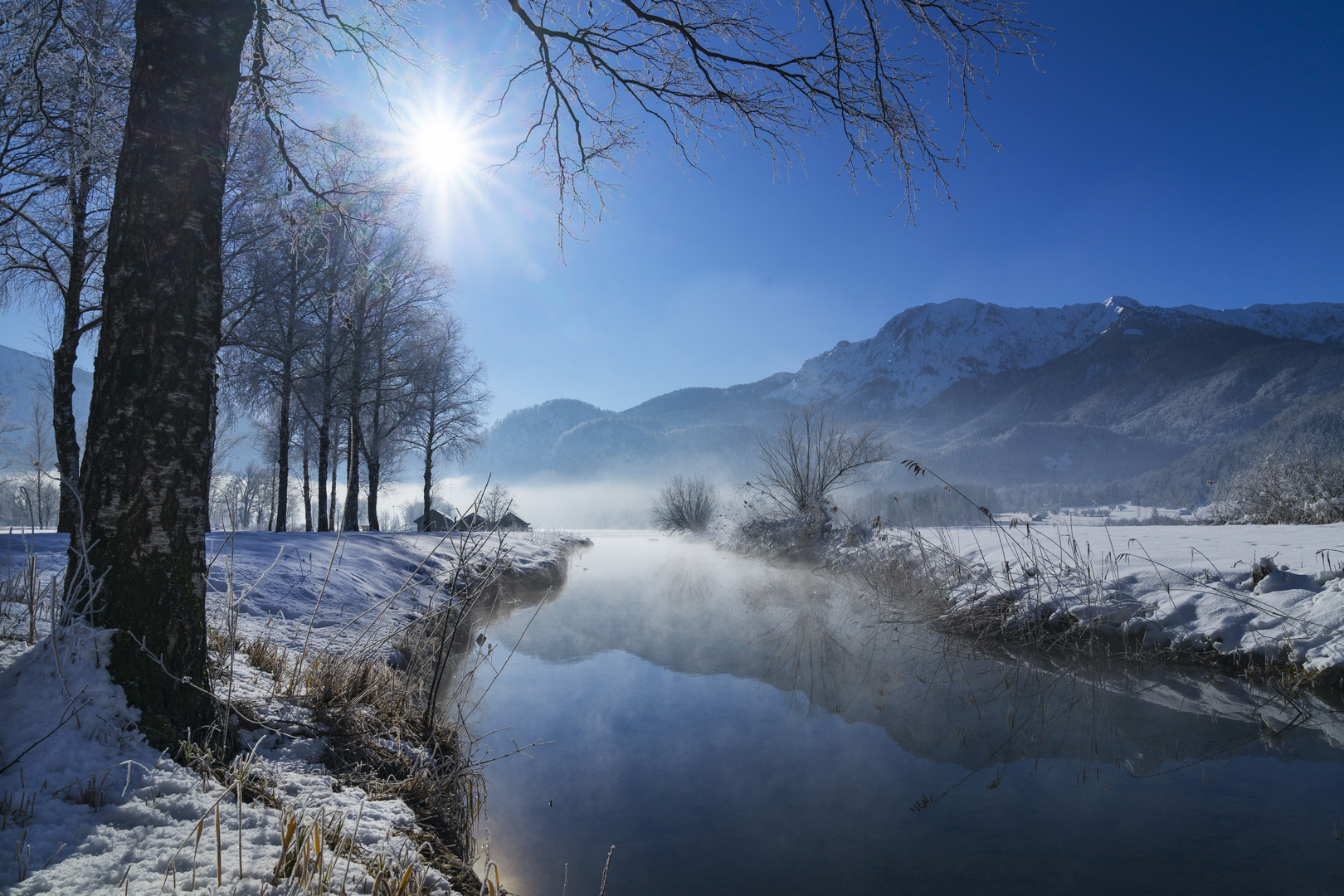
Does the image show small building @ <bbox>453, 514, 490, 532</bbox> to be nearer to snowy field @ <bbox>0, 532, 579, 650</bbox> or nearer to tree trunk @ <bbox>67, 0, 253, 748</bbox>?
snowy field @ <bbox>0, 532, 579, 650</bbox>

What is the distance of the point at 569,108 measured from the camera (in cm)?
391

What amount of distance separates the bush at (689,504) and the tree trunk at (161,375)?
2503 cm

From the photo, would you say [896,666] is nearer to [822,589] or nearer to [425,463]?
[822,589]

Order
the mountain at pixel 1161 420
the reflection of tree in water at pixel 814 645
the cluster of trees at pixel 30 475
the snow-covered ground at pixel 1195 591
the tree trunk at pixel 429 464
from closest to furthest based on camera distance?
1. the cluster of trees at pixel 30 475
2. the snow-covered ground at pixel 1195 591
3. the reflection of tree in water at pixel 814 645
4. the tree trunk at pixel 429 464
5. the mountain at pixel 1161 420

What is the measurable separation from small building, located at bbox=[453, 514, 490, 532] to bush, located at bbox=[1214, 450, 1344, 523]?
15.2 metres

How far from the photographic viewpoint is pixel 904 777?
3471 mm

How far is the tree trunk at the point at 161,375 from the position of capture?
6.51 ft

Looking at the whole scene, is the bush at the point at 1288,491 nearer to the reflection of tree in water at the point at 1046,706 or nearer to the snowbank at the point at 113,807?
the reflection of tree in water at the point at 1046,706

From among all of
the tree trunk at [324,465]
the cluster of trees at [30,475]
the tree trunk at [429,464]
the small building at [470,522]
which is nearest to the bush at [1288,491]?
the small building at [470,522]

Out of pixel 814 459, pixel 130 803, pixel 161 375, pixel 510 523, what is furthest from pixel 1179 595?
pixel 510 523

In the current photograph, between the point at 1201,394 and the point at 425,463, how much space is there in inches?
7882

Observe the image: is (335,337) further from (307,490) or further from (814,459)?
(814,459)

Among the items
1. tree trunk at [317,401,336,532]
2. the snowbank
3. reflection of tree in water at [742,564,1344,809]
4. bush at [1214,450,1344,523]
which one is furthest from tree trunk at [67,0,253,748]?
bush at [1214,450,1344,523]

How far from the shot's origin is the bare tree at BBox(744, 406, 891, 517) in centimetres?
1534
